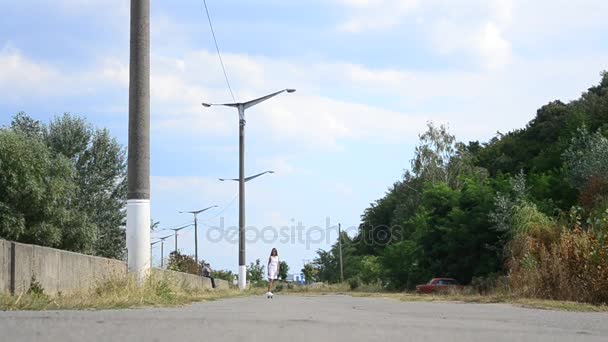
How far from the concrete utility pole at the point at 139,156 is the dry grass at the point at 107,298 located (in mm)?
580

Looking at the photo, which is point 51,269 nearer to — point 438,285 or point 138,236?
point 138,236

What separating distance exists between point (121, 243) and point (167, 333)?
38.1m

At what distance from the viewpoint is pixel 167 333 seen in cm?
776

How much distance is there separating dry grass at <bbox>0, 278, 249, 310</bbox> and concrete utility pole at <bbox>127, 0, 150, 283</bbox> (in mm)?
580

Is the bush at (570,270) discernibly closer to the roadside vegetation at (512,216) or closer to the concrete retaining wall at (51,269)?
the roadside vegetation at (512,216)

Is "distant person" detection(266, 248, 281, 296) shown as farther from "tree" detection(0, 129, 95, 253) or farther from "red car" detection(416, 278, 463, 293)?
"red car" detection(416, 278, 463, 293)

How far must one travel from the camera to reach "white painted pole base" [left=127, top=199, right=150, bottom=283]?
16031 millimetres

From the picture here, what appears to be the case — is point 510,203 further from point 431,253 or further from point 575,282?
point 575,282

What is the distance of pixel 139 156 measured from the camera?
16.2 meters

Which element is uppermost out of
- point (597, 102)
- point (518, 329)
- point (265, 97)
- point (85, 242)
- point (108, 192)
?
point (597, 102)

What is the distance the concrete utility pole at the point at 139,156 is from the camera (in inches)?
632

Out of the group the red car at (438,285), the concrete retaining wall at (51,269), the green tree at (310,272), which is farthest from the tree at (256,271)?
the concrete retaining wall at (51,269)

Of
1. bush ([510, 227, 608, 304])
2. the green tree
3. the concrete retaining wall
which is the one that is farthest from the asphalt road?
the green tree

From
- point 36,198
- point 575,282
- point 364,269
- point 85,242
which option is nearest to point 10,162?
point 36,198
